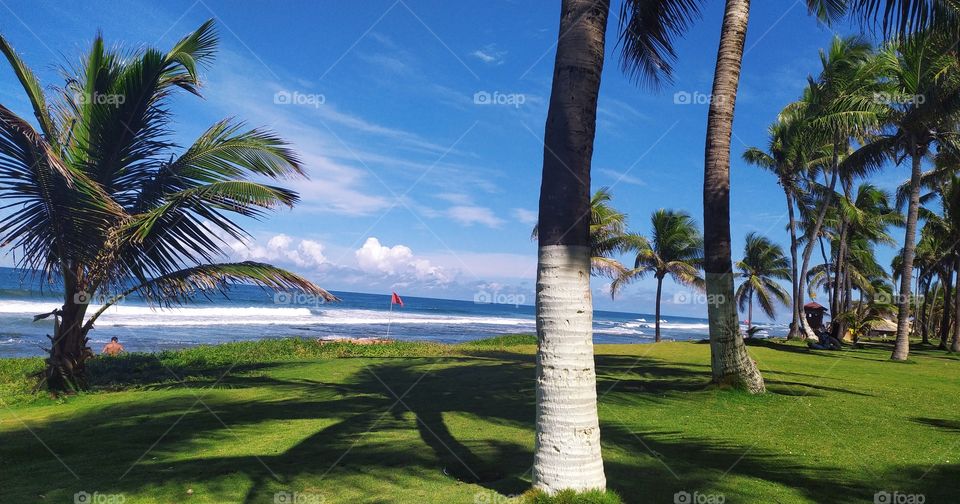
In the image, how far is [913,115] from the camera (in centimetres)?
1758

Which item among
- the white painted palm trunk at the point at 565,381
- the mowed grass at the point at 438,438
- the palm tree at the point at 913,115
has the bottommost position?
the mowed grass at the point at 438,438

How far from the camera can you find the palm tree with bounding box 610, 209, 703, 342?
3206 cm

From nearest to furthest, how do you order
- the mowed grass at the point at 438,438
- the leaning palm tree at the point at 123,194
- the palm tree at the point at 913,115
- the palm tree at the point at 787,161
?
the mowed grass at the point at 438,438
the leaning palm tree at the point at 123,194
the palm tree at the point at 913,115
the palm tree at the point at 787,161

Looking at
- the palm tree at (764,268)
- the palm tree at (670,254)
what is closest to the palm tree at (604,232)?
the palm tree at (670,254)

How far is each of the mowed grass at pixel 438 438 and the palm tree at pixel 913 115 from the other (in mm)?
8764

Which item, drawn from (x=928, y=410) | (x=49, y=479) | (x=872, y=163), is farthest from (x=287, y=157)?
(x=872, y=163)

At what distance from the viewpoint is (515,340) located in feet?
92.8

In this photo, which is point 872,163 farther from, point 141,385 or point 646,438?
point 141,385

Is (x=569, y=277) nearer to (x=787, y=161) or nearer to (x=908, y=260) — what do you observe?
(x=908, y=260)

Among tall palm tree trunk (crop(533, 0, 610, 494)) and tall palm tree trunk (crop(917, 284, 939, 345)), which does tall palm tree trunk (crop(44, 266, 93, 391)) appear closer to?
tall palm tree trunk (crop(533, 0, 610, 494))

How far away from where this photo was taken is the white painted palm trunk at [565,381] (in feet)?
13.4

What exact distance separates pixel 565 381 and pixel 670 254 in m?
30.8

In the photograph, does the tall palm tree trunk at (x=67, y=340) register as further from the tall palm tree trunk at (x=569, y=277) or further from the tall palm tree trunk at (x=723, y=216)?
the tall palm tree trunk at (x=723, y=216)

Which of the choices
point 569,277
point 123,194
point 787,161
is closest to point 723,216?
point 569,277
